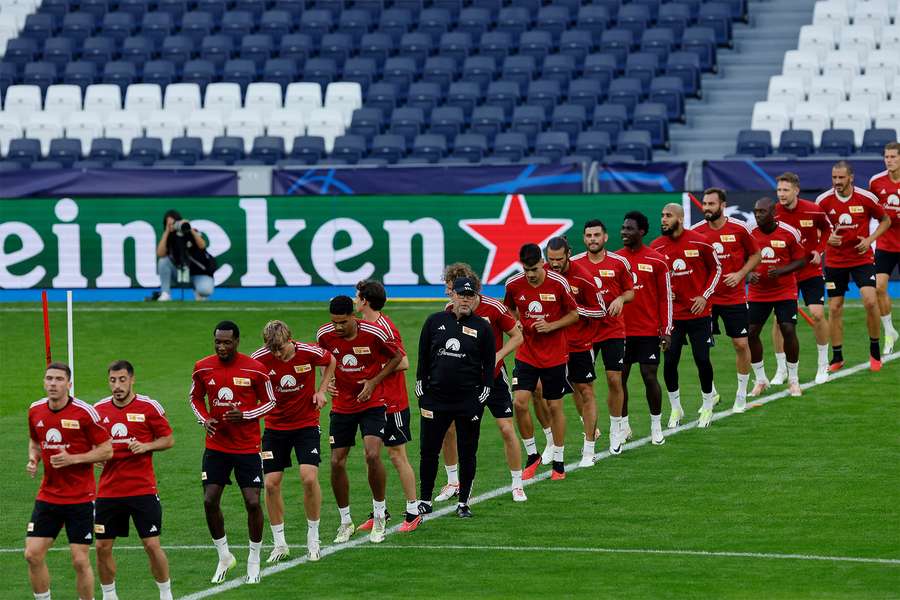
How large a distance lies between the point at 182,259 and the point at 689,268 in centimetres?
1349

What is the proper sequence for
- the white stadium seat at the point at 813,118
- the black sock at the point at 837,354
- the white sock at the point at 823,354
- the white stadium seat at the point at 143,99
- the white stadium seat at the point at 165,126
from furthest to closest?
1. the white stadium seat at the point at 143,99
2. the white stadium seat at the point at 165,126
3. the white stadium seat at the point at 813,118
4. the black sock at the point at 837,354
5. the white sock at the point at 823,354

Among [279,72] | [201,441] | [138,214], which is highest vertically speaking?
[279,72]

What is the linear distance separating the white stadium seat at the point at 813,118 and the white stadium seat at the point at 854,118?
8.1 inches

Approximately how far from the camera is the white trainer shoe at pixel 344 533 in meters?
14.4

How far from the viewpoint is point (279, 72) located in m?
37.8

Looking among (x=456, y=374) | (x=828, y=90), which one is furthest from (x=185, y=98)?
(x=456, y=374)

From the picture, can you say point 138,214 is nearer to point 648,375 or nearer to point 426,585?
point 648,375

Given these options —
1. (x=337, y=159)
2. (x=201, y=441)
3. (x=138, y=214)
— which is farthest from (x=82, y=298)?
(x=201, y=441)

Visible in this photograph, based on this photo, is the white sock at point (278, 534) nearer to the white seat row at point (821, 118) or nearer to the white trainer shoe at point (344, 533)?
the white trainer shoe at point (344, 533)

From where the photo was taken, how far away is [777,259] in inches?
773

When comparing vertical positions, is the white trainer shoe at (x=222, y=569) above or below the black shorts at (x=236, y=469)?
below

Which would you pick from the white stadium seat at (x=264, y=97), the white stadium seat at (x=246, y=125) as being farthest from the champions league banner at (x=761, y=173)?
the white stadium seat at (x=264, y=97)

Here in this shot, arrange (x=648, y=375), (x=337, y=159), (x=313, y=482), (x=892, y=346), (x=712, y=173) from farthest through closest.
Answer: (x=337, y=159) < (x=712, y=173) < (x=892, y=346) < (x=648, y=375) < (x=313, y=482)

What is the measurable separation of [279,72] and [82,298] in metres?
9.80
